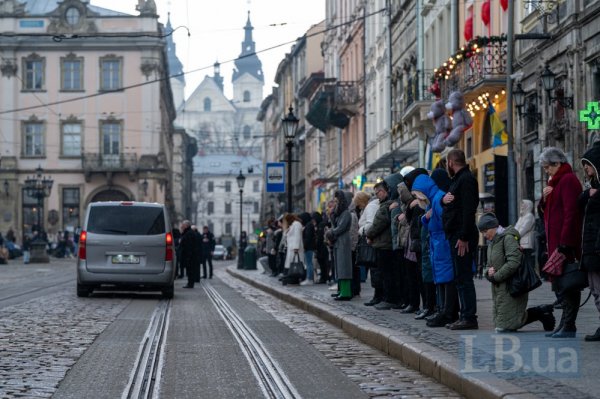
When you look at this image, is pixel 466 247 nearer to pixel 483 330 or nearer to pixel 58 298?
pixel 483 330

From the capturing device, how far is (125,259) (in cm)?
2359

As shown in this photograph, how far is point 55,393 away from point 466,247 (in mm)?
4953

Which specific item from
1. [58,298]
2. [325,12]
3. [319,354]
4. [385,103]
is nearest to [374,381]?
[319,354]

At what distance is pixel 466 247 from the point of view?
1298cm

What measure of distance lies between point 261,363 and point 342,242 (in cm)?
831

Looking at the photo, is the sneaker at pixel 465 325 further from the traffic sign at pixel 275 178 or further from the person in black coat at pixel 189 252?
the traffic sign at pixel 275 178

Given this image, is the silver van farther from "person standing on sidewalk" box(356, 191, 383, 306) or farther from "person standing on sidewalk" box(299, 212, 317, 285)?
"person standing on sidewalk" box(356, 191, 383, 306)

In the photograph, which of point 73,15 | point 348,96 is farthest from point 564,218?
point 73,15

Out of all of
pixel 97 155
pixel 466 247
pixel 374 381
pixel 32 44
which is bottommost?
pixel 374 381

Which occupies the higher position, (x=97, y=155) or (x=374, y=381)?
(x=97, y=155)

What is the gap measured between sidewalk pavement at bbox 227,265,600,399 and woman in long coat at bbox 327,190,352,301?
9.96 feet

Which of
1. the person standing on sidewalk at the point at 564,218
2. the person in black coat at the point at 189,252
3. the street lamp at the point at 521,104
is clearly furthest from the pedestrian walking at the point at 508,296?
the person in black coat at the point at 189,252

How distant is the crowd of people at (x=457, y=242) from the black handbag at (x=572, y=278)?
5cm

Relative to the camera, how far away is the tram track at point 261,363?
959 cm
